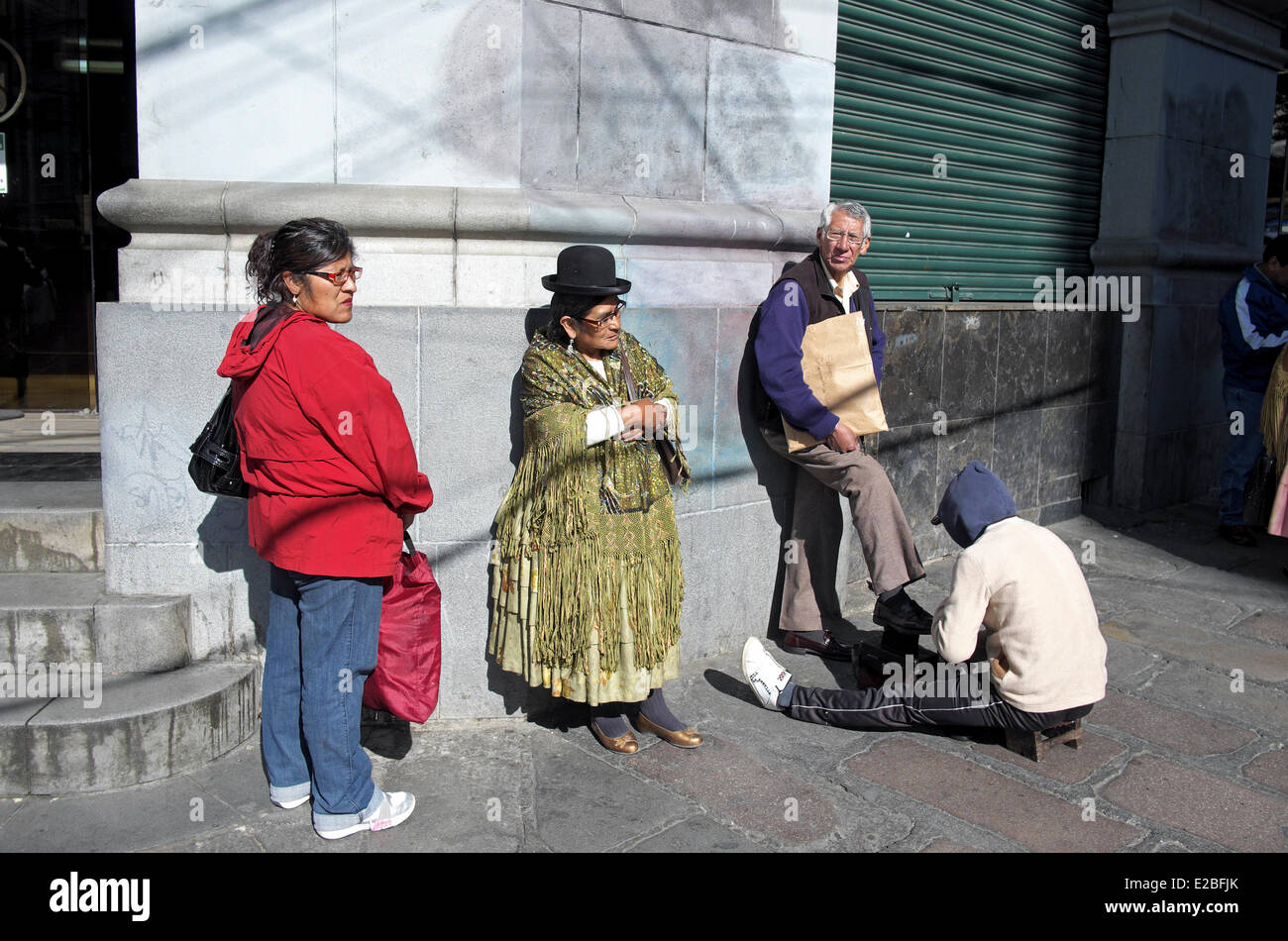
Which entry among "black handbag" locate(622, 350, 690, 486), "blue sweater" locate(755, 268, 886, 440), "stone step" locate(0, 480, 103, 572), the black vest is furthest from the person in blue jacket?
"stone step" locate(0, 480, 103, 572)

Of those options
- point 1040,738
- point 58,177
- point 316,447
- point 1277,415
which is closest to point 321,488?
point 316,447

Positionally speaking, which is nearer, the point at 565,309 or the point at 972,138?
the point at 565,309

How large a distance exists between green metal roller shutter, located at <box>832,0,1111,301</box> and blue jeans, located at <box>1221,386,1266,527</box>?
1559 mm

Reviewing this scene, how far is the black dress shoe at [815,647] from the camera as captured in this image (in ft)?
17.4

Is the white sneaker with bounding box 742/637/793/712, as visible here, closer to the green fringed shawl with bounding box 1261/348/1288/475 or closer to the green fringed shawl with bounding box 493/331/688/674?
the green fringed shawl with bounding box 493/331/688/674

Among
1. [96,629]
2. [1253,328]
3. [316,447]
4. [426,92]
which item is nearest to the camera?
[316,447]

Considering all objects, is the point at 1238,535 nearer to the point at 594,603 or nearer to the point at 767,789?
the point at 767,789

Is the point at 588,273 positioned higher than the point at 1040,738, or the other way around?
the point at 588,273

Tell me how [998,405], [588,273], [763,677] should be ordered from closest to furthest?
[588,273] → [763,677] → [998,405]

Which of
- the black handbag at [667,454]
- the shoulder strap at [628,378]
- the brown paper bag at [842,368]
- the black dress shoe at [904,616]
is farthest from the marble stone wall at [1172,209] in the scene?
the shoulder strap at [628,378]

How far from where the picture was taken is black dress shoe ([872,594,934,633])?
15.7 ft

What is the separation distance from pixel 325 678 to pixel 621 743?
49.3 inches

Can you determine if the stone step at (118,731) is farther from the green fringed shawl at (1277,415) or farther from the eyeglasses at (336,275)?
the green fringed shawl at (1277,415)

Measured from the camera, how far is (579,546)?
3.95m
